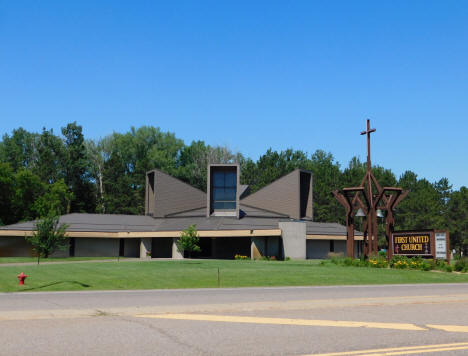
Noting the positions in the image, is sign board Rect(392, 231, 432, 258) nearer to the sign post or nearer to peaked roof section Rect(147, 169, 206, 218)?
the sign post

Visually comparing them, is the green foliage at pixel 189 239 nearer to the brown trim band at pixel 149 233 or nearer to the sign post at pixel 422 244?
the brown trim band at pixel 149 233

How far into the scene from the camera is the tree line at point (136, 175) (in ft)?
269

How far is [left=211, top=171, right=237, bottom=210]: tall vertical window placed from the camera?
181 feet

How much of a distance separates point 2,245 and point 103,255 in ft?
31.3

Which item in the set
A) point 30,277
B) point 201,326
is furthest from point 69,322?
point 30,277

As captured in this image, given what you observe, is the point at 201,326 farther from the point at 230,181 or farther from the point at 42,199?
the point at 42,199

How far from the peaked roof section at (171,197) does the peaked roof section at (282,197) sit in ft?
19.8

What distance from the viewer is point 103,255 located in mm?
52781

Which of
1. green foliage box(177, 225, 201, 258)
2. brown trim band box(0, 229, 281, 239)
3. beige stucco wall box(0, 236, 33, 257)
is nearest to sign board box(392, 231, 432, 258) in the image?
brown trim band box(0, 229, 281, 239)

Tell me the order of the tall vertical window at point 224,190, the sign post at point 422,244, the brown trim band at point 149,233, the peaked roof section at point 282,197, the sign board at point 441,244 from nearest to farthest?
the sign board at point 441,244 → the sign post at point 422,244 → the brown trim band at point 149,233 → the tall vertical window at point 224,190 → the peaked roof section at point 282,197

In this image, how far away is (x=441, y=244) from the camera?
3112 centimetres

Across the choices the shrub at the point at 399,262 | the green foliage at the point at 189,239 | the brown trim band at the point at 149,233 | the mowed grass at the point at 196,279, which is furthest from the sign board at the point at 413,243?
the green foliage at the point at 189,239

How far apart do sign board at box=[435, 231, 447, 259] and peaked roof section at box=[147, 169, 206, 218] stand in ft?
109

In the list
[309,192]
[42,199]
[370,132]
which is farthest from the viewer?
[42,199]
